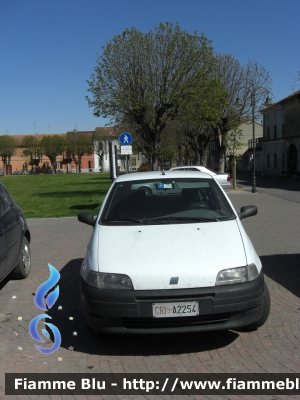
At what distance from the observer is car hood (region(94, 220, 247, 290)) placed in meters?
4.09

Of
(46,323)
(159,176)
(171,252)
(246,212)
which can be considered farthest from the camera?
(159,176)

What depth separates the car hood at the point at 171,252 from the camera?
4086 mm

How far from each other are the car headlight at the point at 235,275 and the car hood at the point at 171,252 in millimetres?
43

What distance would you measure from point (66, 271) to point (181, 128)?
134 feet

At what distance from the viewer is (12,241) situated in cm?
652

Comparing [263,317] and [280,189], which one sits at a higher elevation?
[263,317]

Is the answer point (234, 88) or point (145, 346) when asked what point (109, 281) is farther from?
point (234, 88)

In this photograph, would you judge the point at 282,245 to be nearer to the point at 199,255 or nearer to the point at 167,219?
the point at 167,219

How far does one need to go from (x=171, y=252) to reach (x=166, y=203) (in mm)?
1294

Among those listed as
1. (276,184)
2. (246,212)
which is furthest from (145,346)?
(276,184)

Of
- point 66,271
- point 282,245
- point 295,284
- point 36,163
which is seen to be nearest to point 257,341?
point 295,284

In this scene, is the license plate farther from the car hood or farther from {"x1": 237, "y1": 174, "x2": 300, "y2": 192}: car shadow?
{"x1": 237, "y1": 174, "x2": 300, "y2": 192}: car shadow

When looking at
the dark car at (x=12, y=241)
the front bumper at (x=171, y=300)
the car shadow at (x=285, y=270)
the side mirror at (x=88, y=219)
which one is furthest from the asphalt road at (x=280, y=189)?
the front bumper at (x=171, y=300)

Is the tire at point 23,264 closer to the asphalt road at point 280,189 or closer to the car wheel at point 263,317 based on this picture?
the car wheel at point 263,317
